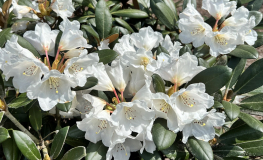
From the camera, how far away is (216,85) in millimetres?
1212

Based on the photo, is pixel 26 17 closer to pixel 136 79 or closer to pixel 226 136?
pixel 136 79

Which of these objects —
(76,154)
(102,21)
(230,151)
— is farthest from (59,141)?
(230,151)

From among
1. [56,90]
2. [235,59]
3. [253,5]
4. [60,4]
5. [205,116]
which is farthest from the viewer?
[253,5]

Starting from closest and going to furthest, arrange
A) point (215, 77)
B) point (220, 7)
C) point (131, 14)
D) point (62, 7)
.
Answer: point (215, 77), point (220, 7), point (62, 7), point (131, 14)

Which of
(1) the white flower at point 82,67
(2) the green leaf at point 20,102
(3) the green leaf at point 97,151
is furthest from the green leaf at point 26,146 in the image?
(1) the white flower at point 82,67

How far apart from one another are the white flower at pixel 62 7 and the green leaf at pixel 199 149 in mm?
1099

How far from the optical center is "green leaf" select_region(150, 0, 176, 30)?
176 cm

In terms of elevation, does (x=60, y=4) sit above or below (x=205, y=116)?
above

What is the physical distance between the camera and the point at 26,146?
3.83 feet

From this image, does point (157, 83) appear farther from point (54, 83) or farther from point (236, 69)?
point (236, 69)

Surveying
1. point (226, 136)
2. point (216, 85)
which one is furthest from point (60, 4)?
point (226, 136)

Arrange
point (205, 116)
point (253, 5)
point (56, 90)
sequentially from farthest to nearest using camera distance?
1. point (253, 5)
2. point (205, 116)
3. point (56, 90)

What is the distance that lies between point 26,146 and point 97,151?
0.32 metres

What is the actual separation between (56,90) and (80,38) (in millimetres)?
259
